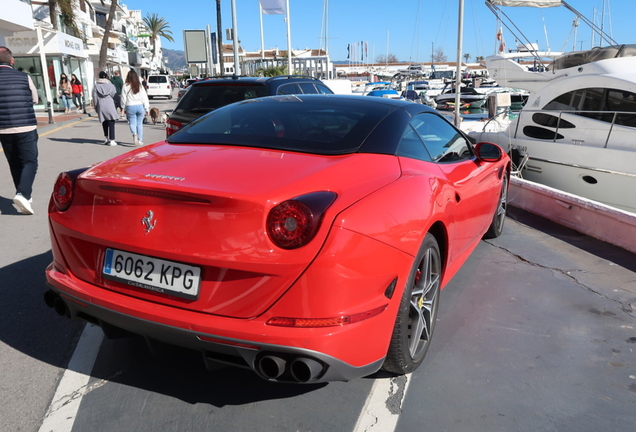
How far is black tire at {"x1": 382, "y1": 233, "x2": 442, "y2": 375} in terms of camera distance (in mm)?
2734

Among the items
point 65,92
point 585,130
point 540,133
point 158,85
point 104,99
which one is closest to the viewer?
point 585,130

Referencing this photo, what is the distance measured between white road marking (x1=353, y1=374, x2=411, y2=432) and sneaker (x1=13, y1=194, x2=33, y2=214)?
5039mm

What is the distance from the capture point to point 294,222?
231cm

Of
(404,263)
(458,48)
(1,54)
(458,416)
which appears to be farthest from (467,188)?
(458,48)

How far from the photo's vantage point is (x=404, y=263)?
2.64 metres

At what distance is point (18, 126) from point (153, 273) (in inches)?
188

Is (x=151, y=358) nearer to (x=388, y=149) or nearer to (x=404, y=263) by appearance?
(x=404, y=263)

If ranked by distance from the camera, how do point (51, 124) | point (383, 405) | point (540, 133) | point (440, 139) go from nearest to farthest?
point (383, 405) < point (440, 139) < point (540, 133) < point (51, 124)

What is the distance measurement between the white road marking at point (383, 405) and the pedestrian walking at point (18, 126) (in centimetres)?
510

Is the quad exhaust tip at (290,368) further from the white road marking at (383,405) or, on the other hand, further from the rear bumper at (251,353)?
the white road marking at (383,405)

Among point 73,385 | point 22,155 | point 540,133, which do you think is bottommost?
point 73,385

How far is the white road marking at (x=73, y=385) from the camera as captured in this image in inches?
102

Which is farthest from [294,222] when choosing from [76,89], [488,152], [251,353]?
[76,89]

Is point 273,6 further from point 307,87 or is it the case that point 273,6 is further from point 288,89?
point 288,89
